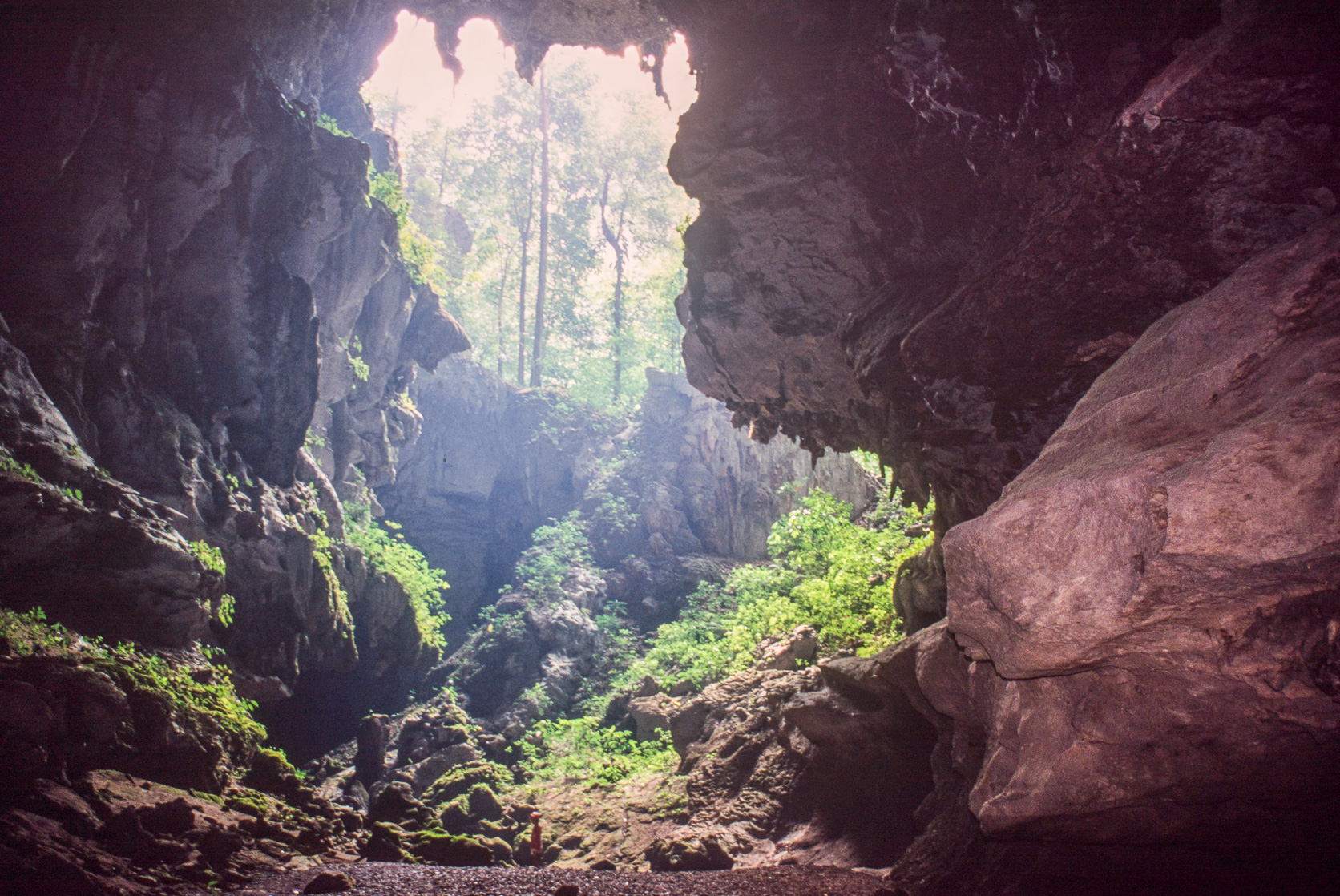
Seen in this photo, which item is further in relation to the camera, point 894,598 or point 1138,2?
point 894,598

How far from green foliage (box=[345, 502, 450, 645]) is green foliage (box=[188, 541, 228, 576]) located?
8.16m

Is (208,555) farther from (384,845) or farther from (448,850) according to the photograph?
(448,850)

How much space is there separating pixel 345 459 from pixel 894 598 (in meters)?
18.0

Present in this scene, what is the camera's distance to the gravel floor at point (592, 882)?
Result: 6.89 meters

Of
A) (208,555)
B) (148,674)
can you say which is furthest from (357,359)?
(148,674)

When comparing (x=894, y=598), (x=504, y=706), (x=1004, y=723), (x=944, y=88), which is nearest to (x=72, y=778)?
(x=1004, y=723)

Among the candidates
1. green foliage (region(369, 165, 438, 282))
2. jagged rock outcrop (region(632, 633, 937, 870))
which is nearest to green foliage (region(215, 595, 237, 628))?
jagged rock outcrop (region(632, 633, 937, 870))

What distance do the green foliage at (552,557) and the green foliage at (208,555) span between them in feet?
49.4

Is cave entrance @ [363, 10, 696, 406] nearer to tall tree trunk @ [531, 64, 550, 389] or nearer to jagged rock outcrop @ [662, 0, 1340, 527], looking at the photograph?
tall tree trunk @ [531, 64, 550, 389]

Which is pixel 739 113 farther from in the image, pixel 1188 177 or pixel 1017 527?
pixel 1017 527

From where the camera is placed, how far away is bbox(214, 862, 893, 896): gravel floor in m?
6.89

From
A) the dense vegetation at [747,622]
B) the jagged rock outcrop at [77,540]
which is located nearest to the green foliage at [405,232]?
the jagged rock outcrop at [77,540]

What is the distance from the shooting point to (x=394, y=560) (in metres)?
19.9

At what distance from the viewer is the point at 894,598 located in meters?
11.4
